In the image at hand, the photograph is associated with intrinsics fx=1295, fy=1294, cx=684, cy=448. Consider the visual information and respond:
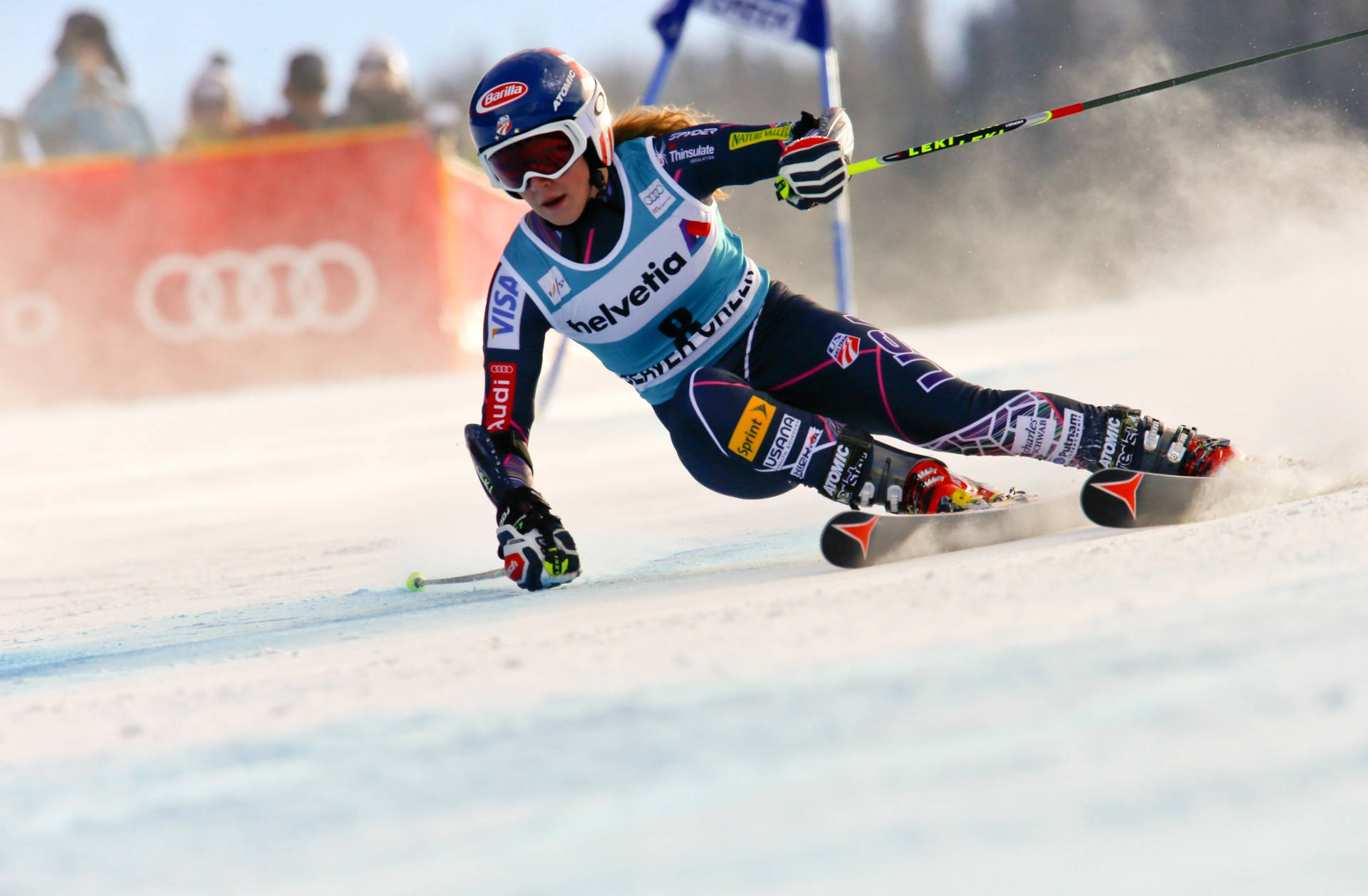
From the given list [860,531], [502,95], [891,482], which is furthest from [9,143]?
[860,531]

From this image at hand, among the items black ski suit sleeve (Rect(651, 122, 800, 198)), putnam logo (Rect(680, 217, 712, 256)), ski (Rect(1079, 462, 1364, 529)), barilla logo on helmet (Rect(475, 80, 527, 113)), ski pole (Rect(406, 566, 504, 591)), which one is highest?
barilla logo on helmet (Rect(475, 80, 527, 113))

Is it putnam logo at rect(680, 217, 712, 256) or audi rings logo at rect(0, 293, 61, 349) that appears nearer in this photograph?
putnam logo at rect(680, 217, 712, 256)

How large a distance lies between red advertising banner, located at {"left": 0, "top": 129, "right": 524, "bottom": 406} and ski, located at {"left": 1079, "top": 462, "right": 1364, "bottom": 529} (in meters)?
8.70

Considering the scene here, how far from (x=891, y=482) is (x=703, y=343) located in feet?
1.97

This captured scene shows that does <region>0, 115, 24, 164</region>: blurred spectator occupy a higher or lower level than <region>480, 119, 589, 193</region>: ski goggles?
higher

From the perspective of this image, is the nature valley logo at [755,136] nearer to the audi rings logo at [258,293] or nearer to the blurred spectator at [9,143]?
the audi rings logo at [258,293]

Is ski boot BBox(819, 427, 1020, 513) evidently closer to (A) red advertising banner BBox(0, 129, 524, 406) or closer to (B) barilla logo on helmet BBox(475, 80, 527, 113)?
(B) barilla logo on helmet BBox(475, 80, 527, 113)

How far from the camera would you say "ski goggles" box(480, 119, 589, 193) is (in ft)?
9.19

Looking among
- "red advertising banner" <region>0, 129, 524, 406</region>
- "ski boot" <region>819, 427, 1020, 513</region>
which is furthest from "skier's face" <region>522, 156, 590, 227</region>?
"red advertising banner" <region>0, 129, 524, 406</region>

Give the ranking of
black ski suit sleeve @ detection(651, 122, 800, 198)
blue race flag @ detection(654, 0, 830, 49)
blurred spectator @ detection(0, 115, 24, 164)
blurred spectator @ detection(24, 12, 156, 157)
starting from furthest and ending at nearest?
blurred spectator @ detection(0, 115, 24, 164)
blurred spectator @ detection(24, 12, 156, 157)
blue race flag @ detection(654, 0, 830, 49)
black ski suit sleeve @ detection(651, 122, 800, 198)

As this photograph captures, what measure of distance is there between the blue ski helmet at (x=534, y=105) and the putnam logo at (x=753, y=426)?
2.27ft

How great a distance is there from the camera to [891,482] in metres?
2.76

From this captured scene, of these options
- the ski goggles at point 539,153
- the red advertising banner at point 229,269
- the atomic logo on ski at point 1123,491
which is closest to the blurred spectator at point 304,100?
the red advertising banner at point 229,269

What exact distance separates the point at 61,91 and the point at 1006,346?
301 inches
